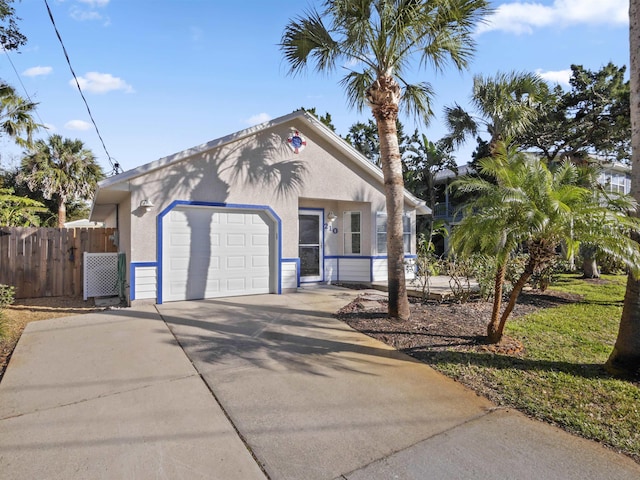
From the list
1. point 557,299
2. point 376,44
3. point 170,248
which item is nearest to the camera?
point 376,44

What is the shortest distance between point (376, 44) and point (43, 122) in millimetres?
12737

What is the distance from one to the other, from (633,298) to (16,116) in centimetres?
1623

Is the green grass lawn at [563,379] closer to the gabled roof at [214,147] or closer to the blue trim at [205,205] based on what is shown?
the blue trim at [205,205]

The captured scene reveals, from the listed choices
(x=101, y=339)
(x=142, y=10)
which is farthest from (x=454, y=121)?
(x=101, y=339)

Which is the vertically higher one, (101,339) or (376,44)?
(376,44)

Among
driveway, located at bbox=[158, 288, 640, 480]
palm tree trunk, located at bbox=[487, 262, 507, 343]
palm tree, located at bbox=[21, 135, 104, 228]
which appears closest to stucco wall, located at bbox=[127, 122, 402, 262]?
driveway, located at bbox=[158, 288, 640, 480]

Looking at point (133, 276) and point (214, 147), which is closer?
point (133, 276)

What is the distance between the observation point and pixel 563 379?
14.4 feet

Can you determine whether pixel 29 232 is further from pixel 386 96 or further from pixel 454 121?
pixel 454 121

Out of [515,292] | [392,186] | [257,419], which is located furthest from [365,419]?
[392,186]

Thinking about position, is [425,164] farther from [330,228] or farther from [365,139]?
[330,228]

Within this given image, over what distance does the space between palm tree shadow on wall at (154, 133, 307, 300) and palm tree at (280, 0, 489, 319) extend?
2729 millimetres

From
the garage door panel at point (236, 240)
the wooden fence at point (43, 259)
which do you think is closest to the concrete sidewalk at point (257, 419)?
the garage door panel at point (236, 240)

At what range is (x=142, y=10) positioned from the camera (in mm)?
9148
